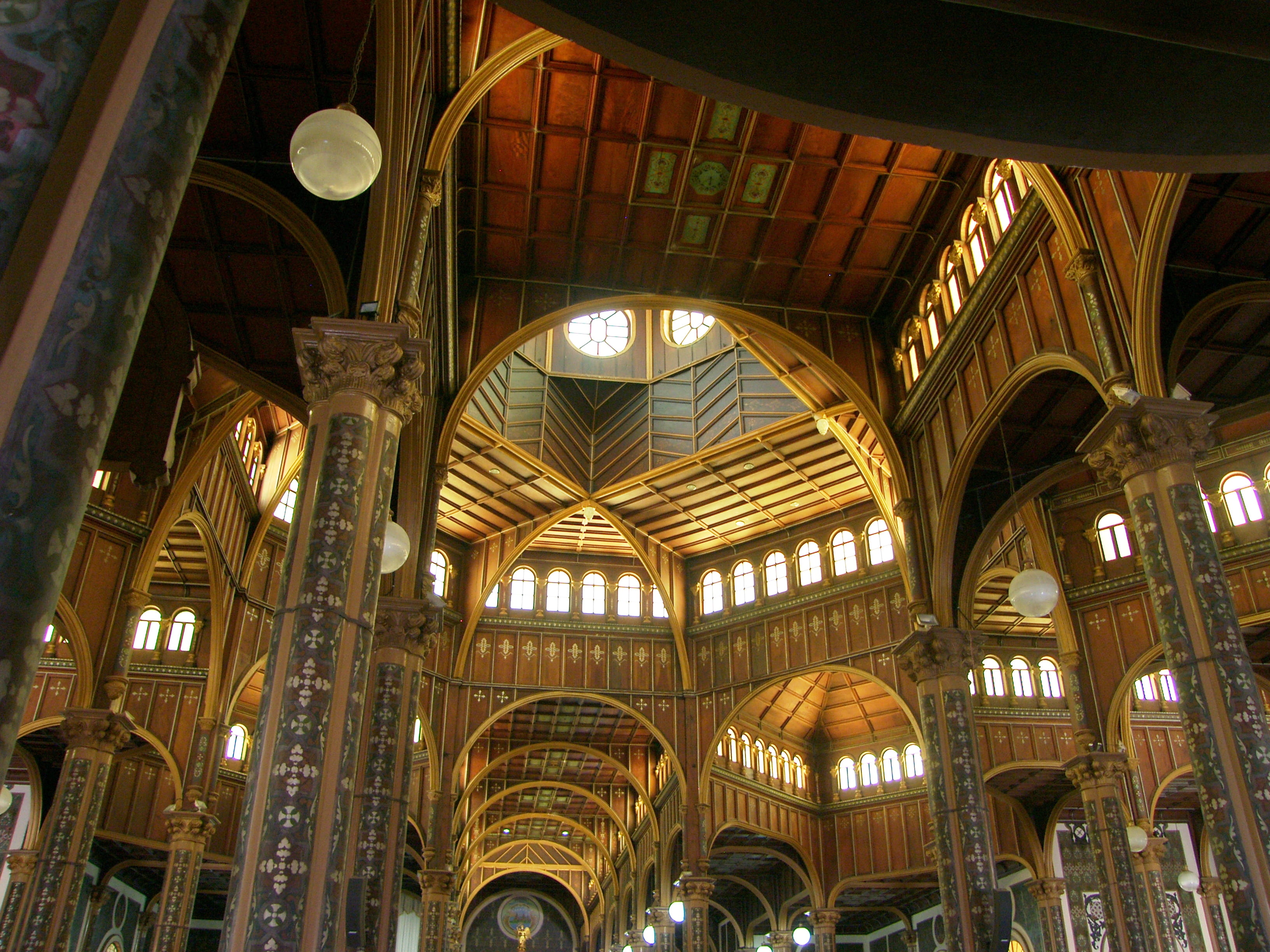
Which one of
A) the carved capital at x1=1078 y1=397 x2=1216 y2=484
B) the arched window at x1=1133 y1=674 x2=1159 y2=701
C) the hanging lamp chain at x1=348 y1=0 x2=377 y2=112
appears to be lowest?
the carved capital at x1=1078 y1=397 x2=1216 y2=484

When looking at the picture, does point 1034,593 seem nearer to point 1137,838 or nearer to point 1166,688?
point 1137,838

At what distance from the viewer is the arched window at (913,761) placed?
29.0m

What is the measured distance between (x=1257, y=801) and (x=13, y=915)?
19810 millimetres

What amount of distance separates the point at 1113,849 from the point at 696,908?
12.4m

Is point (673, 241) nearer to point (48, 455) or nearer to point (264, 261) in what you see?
point (264, 261)

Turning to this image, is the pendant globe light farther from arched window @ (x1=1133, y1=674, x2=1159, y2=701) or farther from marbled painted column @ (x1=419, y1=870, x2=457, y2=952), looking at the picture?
arched window @ (x1=1133, y1=674, x2=1159, y2=701)

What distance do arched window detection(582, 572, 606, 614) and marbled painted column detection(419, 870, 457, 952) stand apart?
7978 millimetres

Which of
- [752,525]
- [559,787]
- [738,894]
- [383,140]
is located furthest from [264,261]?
[738,894]

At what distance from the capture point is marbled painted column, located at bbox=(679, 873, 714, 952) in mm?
26344

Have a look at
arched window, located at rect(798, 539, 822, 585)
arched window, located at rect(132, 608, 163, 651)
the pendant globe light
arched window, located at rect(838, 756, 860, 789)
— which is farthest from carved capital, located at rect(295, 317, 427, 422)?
arched window, located at rect(838, 756, 860, 789)

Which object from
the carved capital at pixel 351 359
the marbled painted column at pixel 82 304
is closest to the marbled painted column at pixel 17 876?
the carved capital at pixel 351 359

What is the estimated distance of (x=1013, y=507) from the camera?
693 inches

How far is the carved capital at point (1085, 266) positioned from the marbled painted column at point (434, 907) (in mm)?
21275

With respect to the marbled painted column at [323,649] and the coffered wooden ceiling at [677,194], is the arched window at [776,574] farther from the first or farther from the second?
the marbled painted column at [323,649]
